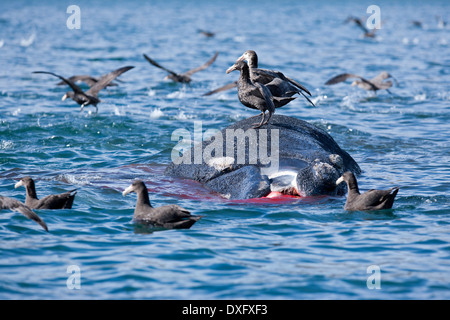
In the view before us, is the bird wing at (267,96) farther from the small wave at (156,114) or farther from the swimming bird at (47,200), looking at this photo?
the small wave at (156,114)

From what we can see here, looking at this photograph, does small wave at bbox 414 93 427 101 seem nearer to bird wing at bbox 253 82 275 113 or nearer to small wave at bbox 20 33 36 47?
bird wing at bbox 253 82 275 113

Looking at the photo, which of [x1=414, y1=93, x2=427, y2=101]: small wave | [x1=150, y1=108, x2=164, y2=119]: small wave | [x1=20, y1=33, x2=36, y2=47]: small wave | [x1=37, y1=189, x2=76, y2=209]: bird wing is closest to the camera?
[x1=37, y1=189, x2=76, y2=209]: bird wing

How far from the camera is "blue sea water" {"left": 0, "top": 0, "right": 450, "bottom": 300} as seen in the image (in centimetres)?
714

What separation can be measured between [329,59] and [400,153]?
53.7 feet

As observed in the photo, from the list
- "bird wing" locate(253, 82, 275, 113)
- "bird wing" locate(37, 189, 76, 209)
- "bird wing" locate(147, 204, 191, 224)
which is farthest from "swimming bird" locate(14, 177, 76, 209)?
"bird wing" locate(253, 82, 275, 113)

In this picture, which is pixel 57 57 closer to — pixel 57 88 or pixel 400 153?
pixel 57 88

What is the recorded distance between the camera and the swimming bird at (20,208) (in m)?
8.23

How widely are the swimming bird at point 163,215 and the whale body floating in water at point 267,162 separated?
5.01 ft

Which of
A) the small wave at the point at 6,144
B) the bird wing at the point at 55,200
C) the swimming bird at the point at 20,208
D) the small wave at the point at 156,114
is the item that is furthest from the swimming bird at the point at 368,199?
the small wave at the point at 156,114

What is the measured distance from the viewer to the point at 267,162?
34.2 ft

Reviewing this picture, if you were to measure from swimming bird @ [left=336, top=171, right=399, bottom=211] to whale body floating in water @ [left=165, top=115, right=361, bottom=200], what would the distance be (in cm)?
60
